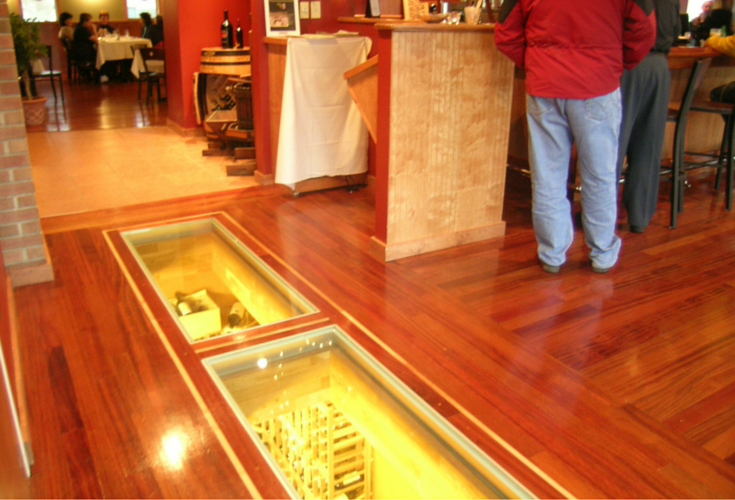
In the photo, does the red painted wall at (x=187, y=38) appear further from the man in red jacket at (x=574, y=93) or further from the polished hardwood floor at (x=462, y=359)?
the man in red jacket at (x=574, y=93)

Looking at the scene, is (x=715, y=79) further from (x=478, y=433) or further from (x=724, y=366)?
(x=478, y=433)

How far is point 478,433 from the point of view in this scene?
1.80m

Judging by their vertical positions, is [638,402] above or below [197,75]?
below

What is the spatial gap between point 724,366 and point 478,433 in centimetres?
102

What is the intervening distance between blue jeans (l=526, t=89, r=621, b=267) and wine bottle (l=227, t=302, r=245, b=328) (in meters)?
1.42

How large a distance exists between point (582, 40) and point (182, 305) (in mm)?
2011

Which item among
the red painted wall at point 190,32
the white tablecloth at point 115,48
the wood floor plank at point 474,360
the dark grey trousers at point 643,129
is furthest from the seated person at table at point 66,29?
the dark grey trousers at point 643,129

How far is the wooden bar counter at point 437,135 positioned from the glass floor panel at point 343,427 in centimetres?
94

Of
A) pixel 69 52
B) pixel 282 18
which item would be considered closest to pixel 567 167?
pixel 282 18

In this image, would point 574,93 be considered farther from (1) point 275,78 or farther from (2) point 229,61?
(2) point 229,61

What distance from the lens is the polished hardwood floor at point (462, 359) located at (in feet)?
5.50

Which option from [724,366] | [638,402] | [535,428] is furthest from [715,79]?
[535,428]

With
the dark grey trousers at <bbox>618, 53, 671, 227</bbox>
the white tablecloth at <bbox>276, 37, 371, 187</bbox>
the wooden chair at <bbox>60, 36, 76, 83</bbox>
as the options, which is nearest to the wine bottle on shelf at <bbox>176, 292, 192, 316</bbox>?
the white tablecloth at <bbox>276, 37, 371, 187</bbox>

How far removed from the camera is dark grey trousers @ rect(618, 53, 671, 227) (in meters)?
3.14
